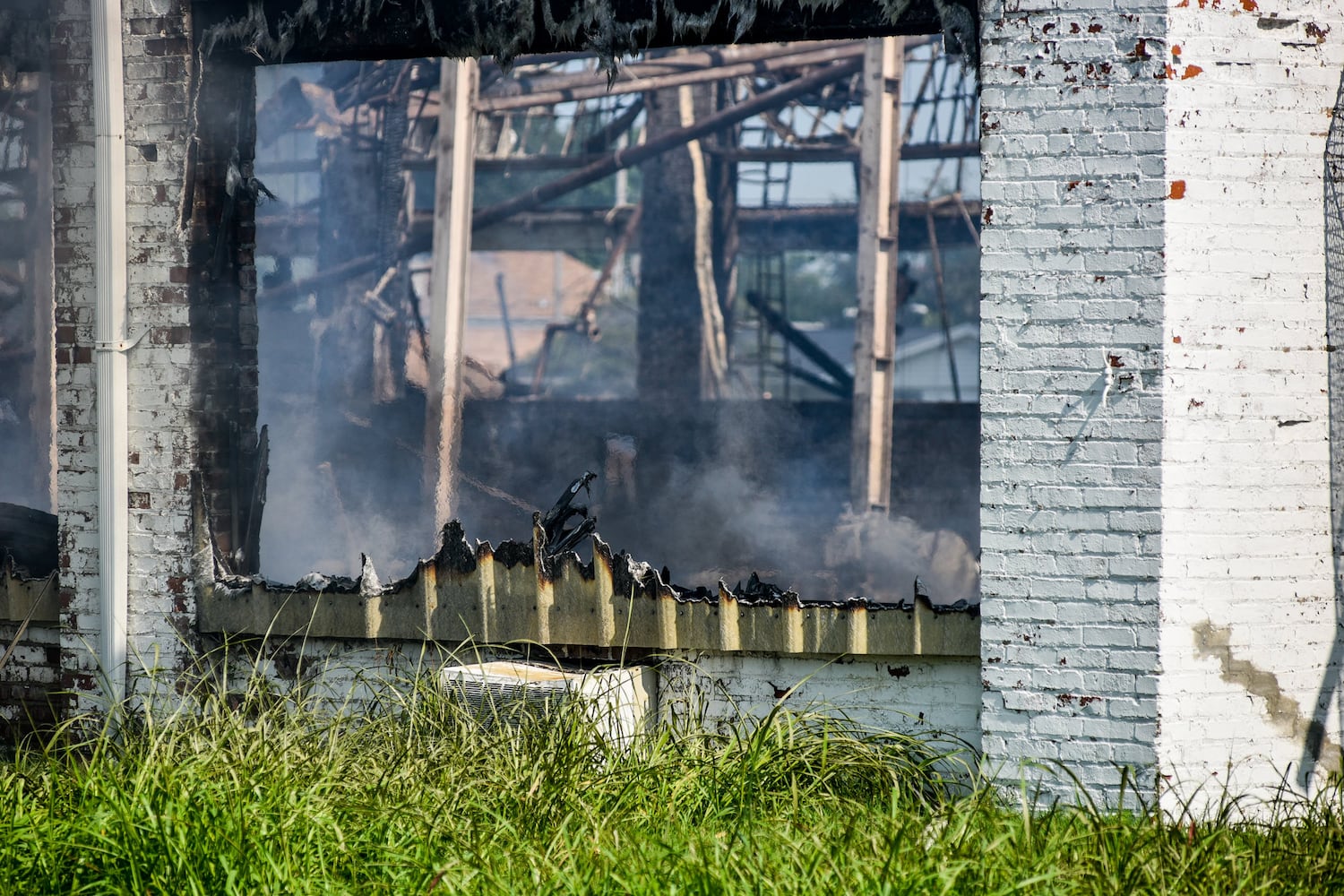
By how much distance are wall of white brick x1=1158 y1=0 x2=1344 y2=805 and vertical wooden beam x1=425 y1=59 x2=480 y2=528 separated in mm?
6390

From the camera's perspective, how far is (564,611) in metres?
4.73

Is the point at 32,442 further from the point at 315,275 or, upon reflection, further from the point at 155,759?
the point at 155,759

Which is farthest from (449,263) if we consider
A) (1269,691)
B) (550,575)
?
(1269,691)

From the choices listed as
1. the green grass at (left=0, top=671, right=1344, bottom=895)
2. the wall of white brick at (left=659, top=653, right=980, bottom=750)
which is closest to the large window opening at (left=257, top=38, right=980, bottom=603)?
the wall of white brick at (left=659, top=653, right=980, bottom=750)

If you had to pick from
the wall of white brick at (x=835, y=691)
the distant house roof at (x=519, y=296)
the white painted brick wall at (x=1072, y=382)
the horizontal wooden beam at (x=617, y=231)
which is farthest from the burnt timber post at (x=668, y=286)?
the distant house roof at (x=519, y=296)

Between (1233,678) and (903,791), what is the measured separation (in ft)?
3.64

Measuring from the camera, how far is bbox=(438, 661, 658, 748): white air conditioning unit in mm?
4184

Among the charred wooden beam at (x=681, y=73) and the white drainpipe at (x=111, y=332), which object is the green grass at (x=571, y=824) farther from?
the charred wooden beam at (x=681, y=73)

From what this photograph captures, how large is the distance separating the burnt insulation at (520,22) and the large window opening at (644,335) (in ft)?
18.5

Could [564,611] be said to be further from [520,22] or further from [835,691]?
[520,22]

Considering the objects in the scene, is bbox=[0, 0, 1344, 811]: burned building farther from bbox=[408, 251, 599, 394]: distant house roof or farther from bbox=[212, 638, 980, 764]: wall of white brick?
bbox=[408, 251, 599, 394]: distant house roof

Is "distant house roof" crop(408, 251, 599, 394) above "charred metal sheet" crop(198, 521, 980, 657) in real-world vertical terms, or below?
above

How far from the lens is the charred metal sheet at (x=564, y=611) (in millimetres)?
4402

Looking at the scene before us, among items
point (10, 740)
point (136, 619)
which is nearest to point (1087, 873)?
A: point (136, 619)
